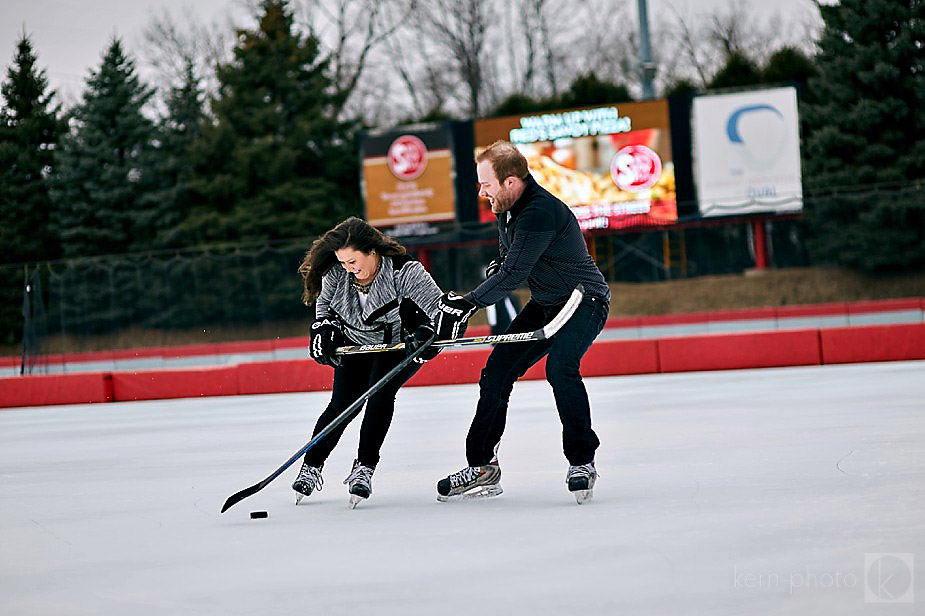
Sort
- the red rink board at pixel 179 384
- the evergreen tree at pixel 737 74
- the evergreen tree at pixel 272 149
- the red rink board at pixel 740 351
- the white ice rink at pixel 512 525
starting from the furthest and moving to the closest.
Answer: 1. the evergreen tree at pixel 272 149
2. the evergreen tree at pixel 737 74
3. the red rink board at pixel 179 384
4. the red rink board at pixel 740 351
5. the white ice rink at pixel 512 525

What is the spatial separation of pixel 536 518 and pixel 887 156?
2807cm

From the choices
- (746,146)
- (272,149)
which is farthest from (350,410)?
(272,149)

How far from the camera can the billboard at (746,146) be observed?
28969 mm

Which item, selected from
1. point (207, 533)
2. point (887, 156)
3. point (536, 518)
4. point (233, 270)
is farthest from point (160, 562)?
point (887, 156)

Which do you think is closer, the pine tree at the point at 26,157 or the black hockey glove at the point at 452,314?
the black hockey glove at the point at 452,314

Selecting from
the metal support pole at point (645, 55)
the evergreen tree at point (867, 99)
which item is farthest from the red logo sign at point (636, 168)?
the evergreen tree at point (867, 99)

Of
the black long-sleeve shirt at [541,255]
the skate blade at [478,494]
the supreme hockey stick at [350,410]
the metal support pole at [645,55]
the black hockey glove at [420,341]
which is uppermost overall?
the metal support pole at [645,55]

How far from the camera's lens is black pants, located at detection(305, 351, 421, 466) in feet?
19.1

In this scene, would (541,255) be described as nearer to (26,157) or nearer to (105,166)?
(105,166)

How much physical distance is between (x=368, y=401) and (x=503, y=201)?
1.14 meters

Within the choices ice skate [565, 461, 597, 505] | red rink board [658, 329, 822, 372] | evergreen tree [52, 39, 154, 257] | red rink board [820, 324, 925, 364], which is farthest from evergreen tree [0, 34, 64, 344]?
ice skate [565, 461, 597, 505]

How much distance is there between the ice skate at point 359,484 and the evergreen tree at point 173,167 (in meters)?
32.1

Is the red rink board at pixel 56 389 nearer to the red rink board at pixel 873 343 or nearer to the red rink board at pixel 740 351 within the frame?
the red rink board at pixel 740 351

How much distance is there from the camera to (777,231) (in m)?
26.6
